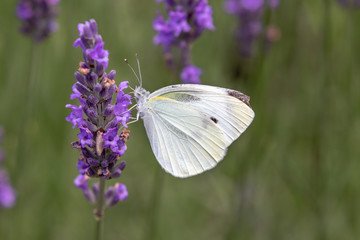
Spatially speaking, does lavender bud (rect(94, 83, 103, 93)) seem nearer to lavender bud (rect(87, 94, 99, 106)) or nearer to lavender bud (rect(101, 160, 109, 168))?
lavender bud (rect(87, 94, 99, 106))

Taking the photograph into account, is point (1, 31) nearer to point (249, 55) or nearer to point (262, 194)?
point (249, 55)

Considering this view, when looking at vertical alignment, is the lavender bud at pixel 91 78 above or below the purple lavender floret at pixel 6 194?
above

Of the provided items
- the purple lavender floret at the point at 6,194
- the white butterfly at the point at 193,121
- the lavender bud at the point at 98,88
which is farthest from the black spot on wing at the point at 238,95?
the purple lavender floret at the point at 6,194

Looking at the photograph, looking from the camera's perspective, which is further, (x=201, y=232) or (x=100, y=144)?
(x=201, y=232)

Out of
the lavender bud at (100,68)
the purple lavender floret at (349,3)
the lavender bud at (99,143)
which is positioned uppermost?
the purple lavender floret at (349,3)

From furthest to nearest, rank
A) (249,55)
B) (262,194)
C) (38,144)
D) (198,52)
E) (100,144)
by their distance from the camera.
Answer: (249,55), (198,52), (262,194), (38,144), (100,144)

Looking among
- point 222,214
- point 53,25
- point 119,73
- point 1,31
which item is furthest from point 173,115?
point 1,31

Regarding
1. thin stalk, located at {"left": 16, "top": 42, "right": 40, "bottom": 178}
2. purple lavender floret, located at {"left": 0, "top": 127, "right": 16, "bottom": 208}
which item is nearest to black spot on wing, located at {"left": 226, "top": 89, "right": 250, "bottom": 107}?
thin stalk, located at {"left": 16, "top": 42, "right": 40, "bottom": 178}

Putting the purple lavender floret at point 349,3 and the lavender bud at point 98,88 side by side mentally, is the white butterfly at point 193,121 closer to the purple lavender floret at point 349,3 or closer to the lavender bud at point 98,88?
the lavender bud at point 98,88
